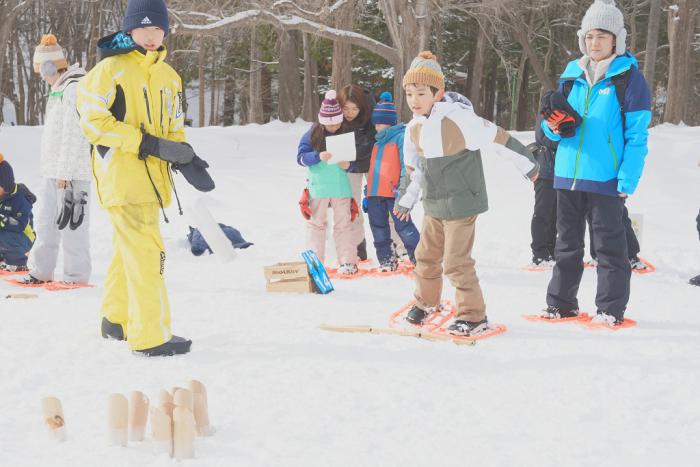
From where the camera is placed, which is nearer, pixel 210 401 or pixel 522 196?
pixel 210 401

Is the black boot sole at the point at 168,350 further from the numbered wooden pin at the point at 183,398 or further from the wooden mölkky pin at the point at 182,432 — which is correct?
the wooden mölkky pin at the point at 182,432

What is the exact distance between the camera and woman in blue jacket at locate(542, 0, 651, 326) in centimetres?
495

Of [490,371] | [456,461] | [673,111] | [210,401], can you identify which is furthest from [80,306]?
[673,111]

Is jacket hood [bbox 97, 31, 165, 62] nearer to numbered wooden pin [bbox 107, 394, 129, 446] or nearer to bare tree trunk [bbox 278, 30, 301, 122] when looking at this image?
numbered wooden pin [bbox 107, 394, 129, 446]

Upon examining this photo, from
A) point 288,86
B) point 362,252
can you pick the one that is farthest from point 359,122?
point 288,86

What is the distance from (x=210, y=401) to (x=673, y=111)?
18214 millimetres

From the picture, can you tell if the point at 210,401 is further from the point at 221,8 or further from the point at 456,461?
the point at 221,8

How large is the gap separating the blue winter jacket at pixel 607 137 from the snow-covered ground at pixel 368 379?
3.22 ft

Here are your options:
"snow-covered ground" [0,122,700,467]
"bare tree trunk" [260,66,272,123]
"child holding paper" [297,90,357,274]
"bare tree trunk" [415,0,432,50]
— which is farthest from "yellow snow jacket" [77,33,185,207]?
"bare tree trunk" [260,66,272,123]

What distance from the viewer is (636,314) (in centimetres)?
548

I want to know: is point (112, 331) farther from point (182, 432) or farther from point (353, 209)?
point (353, 209)

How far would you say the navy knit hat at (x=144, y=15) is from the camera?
14.0 feet

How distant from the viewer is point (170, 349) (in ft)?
14.4

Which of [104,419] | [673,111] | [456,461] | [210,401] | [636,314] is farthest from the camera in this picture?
[673,111]
